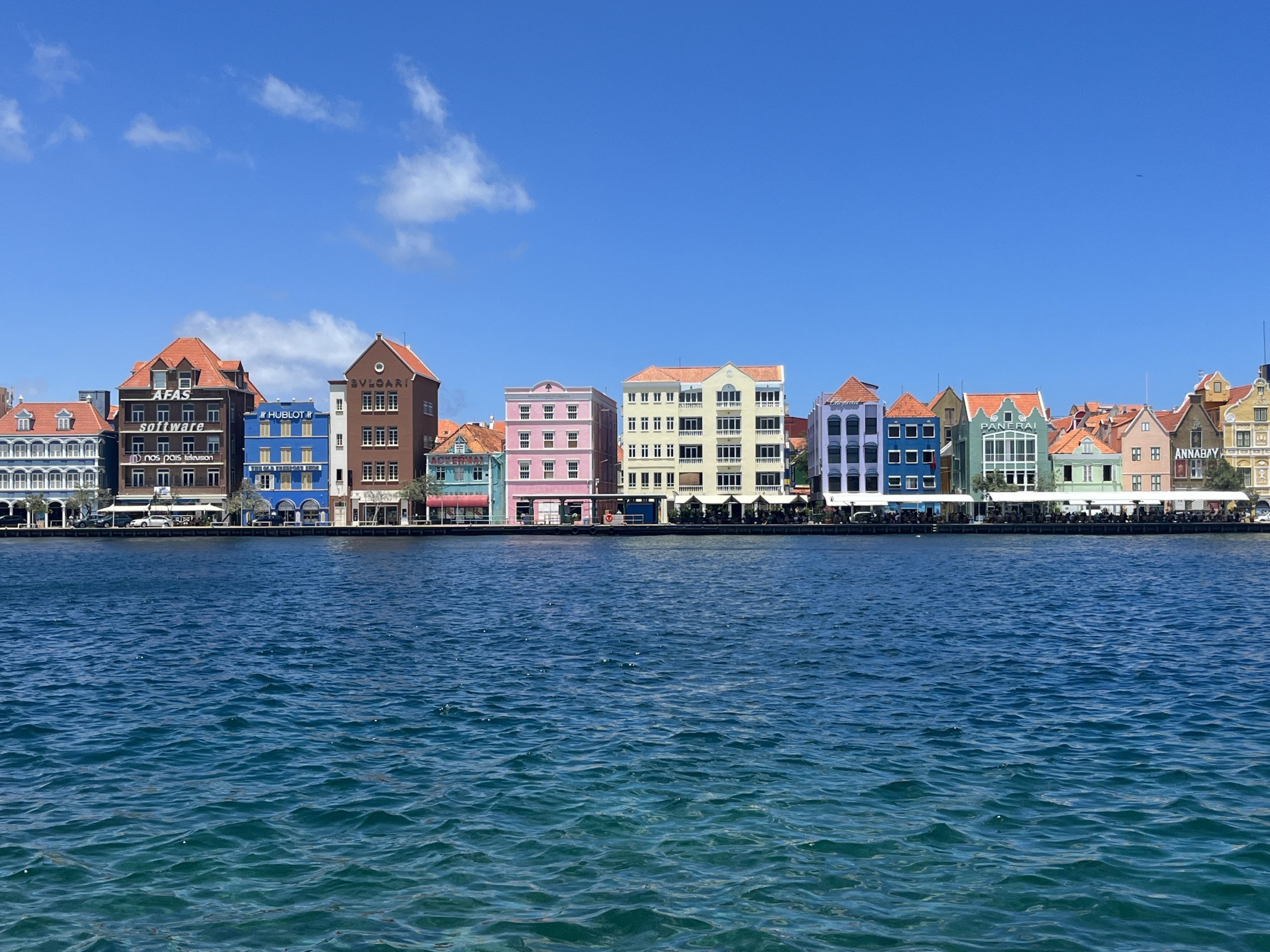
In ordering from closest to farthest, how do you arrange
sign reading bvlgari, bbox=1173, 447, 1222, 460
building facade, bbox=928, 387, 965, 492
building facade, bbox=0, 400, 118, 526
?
sign reading bvlgari, bbox=1173, 447, 1222, 460
building facade, bbox=0, 400, 118, 526
building facade, bbox=928, 387, 965, 492

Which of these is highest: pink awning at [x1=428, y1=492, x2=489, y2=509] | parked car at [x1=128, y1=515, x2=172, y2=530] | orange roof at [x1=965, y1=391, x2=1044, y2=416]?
orange roof at [x1=965, y1=391, x2=1044, y2=416]

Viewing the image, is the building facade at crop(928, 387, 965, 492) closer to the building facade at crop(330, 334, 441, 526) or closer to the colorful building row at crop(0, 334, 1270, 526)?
the colorful building row at crop(0, 334, 1270, 526)

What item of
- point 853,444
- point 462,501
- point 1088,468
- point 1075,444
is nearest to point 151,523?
point 462,501

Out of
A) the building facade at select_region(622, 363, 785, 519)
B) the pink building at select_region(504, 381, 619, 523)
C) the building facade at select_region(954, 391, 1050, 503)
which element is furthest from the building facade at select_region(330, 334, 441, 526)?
the building facade at select_region(954, 391, 1050, 503)

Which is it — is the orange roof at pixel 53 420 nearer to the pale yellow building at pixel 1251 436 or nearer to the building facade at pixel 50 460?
the building facade at pixel 50 460

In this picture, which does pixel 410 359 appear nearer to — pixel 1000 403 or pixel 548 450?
pixel 548 450

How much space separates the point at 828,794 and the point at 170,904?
785cm

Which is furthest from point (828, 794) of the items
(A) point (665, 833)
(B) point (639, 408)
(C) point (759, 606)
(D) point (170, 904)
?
(B) point (639, 408)

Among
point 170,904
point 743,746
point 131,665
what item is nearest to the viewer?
point 170,904

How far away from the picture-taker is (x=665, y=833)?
12.0 metres

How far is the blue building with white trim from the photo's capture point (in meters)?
110

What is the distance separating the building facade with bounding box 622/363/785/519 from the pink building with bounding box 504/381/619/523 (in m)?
4.60

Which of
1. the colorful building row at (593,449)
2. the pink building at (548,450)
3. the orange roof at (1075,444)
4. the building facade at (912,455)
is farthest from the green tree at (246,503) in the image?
the orange roof at (1075,444)

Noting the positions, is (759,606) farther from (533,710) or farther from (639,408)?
(639,408)
